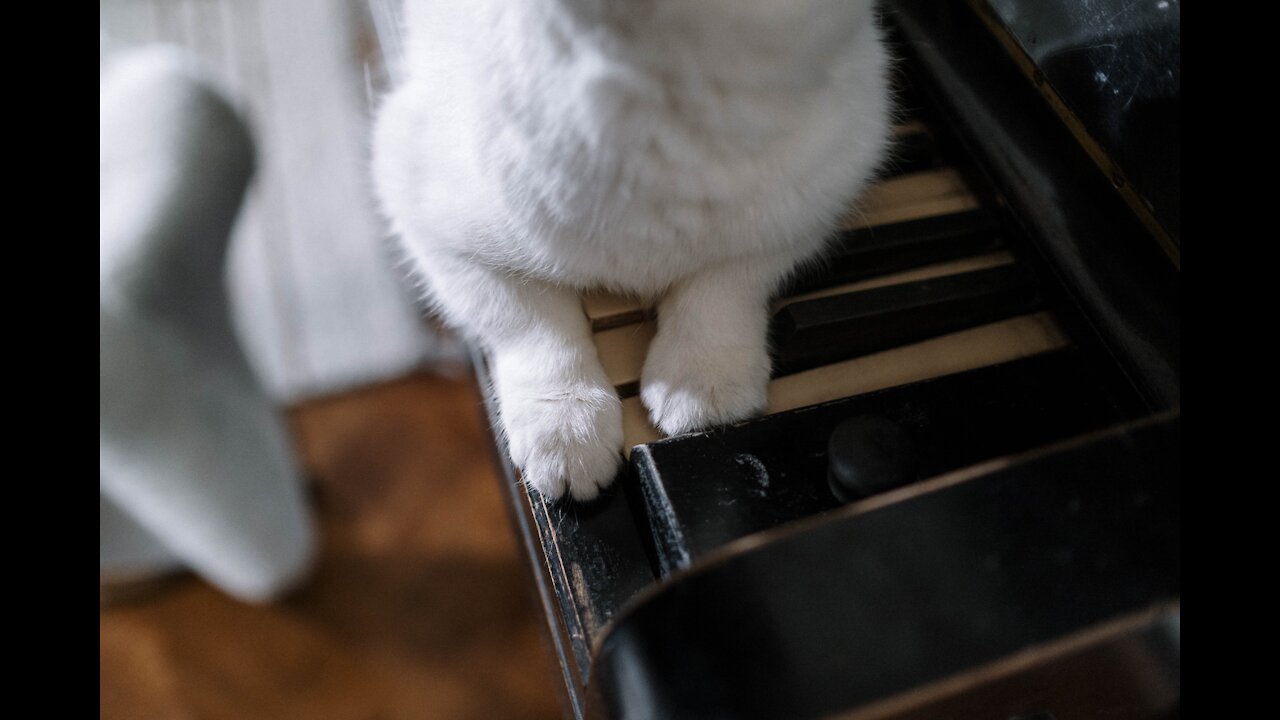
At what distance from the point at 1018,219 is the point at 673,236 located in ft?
0.92

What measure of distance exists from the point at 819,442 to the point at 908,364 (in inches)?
4.6

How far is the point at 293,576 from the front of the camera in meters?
1.26

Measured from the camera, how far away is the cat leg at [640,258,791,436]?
0.60 metres

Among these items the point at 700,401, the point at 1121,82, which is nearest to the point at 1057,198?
the point at 1121,82

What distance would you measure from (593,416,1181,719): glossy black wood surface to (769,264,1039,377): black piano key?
8.9 inches

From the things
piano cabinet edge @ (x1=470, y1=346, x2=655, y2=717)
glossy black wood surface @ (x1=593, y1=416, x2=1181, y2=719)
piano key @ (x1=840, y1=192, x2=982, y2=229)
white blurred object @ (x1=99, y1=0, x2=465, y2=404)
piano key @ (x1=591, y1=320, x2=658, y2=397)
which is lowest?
white blurred object @ (x1=99, y1=0, x2=465, y2=404)

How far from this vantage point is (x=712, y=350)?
63cm

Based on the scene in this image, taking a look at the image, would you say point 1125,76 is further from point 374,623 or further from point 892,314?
point 374,623

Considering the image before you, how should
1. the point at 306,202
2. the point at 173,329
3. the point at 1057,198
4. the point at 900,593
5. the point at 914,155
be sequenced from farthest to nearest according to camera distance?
the point at 306,202 → the point at 173,329 → the point at 914,155 → the point at 1057,198 → the point at 900,593

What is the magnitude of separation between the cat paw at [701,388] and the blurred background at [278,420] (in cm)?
33

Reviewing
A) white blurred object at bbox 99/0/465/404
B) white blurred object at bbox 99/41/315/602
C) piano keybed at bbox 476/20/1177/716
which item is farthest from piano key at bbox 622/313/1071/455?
white blurred object at bbox 99/0/465/404

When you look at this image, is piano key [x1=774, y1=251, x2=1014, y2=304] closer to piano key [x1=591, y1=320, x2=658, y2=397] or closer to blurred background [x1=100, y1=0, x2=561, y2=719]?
piano key [x1=591, y1=320, x2=658, y2=397]
